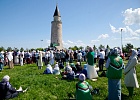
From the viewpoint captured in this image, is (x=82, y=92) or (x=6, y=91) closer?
(x=82, y=92)

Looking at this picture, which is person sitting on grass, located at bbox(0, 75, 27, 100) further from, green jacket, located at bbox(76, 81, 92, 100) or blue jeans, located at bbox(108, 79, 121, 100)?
blue jeans, located at bbox(108, 79, 121, 100)

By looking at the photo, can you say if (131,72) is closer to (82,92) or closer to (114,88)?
(114,88)

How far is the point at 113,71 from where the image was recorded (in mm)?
8367

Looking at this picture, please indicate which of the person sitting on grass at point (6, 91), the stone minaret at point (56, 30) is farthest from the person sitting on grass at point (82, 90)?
the stone minaret at point (56, 30)

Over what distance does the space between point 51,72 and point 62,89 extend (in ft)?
17.1

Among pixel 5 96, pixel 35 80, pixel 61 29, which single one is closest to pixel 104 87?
pixel 35 80

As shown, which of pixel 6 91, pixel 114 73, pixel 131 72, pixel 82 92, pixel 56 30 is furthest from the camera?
pixel 56 30

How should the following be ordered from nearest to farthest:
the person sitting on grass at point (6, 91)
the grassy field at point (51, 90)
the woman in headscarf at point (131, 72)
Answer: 1. the person sitting on grass at point (6, 91)
2. the woman in headscarf at point (131, 72)
3. the grassy field at point (51, 90)

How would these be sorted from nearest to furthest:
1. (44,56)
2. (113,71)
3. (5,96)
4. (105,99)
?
(113,71) → (5,96) → (105,99) → (44,56)

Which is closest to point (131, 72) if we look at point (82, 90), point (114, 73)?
point (114, 73)

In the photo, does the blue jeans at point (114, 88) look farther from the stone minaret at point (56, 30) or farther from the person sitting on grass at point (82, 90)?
the stone minaret at point (56, 30)

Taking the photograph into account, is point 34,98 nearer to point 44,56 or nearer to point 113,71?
point 113,71

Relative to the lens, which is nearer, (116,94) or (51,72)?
(116,94)

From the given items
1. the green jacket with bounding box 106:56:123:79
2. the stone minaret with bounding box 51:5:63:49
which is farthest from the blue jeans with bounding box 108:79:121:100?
the stone minaret with bounding box 51:5:63:49
